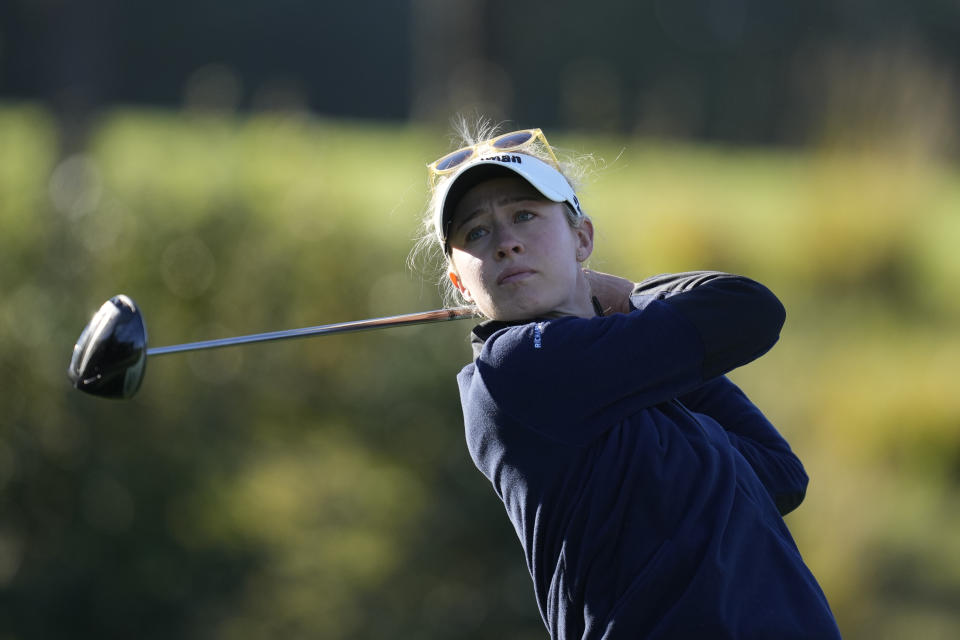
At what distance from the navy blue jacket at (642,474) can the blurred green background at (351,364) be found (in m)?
3.49

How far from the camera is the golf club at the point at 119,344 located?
2.38 metres

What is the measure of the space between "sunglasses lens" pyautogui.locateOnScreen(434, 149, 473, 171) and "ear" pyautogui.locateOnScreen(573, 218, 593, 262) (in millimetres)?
257

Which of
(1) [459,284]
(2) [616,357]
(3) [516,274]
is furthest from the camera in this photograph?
(1) [459,284]

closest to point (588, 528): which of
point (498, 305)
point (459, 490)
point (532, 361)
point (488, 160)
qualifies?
point (532, 361)

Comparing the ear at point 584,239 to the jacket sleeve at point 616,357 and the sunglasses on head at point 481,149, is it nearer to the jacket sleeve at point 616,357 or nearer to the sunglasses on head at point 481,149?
the sunglasses on head at point 481,149

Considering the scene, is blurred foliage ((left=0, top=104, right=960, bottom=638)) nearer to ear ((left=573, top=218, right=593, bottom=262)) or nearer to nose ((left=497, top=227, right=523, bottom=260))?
ear ((left=573, top=218, right=593, bottom=262))

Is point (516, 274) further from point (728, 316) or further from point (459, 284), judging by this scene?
point (728, 316)

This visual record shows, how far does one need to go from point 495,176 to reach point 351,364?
3.75 m

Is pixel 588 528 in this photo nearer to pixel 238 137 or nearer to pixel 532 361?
pixel 532 361

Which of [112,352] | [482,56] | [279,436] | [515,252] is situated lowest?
[279,436]

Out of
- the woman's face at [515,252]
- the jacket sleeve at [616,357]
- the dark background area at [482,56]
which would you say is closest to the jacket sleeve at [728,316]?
the jacket sleeve at [616,357]

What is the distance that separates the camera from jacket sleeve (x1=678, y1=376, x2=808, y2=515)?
2.19 m

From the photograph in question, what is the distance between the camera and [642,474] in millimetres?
1853

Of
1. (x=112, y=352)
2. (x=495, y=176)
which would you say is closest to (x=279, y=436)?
(x=112, y=352)
